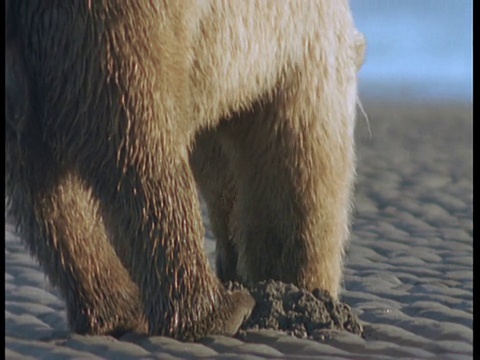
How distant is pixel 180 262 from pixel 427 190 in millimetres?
5109

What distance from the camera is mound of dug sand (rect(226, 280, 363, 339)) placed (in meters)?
5.88

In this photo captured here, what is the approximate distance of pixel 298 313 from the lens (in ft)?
19.6

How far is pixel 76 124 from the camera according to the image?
17.5ft

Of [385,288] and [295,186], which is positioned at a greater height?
[295,186]

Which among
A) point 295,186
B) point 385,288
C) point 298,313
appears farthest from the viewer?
point 385,288

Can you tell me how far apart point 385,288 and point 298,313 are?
3.87 ft

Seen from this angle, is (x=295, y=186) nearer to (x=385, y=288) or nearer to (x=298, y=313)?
(x=298, y=313)

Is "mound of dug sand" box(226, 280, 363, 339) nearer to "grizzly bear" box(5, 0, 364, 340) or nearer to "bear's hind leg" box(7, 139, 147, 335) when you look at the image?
"grizzly bear" box(5, 0, 364, 340)

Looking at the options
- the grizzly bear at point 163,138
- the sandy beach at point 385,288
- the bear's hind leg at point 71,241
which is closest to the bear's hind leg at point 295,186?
the grizzly bear at point 163,138

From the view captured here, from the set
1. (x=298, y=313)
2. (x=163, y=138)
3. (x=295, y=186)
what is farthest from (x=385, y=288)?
(x=163, y=138)

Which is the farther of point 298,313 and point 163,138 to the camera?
point 298,313

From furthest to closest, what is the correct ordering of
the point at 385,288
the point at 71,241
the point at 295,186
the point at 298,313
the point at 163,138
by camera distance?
the point at 385,288
the point at 295,186
the point at 298,313
the point at 71,241
the point at 163,138

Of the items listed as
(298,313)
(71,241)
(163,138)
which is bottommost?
(298,313)

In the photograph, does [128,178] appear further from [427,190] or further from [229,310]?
[427,190]
